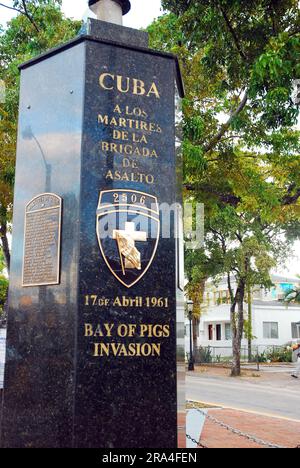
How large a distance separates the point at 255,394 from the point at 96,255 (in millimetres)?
14749

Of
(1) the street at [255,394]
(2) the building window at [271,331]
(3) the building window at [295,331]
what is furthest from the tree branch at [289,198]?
(3) the building window at [295,331]

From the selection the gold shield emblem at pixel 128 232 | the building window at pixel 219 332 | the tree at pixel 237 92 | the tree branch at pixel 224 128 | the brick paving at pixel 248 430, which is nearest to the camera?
the gold shield emblem at pixel 128 232

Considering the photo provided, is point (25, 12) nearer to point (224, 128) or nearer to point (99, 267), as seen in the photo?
point (224, 128)

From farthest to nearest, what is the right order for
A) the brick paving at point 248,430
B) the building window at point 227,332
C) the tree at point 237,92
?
1. the building window at point 227,332
2. the tree at point 237,92
3. the brick paving at point 248,430

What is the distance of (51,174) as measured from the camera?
17.3ft

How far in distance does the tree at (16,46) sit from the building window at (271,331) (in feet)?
117

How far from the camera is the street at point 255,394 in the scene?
1398 cm

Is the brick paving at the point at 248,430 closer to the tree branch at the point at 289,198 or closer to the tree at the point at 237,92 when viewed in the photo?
the tree at the point at 237,92

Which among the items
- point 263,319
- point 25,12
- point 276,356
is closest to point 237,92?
point 25,12

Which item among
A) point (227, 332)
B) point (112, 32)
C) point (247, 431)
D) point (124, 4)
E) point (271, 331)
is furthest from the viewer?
point (227, 332)

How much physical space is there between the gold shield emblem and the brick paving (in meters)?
3.87

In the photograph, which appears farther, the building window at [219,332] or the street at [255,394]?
the building window at [219,332]

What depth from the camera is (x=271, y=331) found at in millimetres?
45438

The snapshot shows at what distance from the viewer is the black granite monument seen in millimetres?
4656
